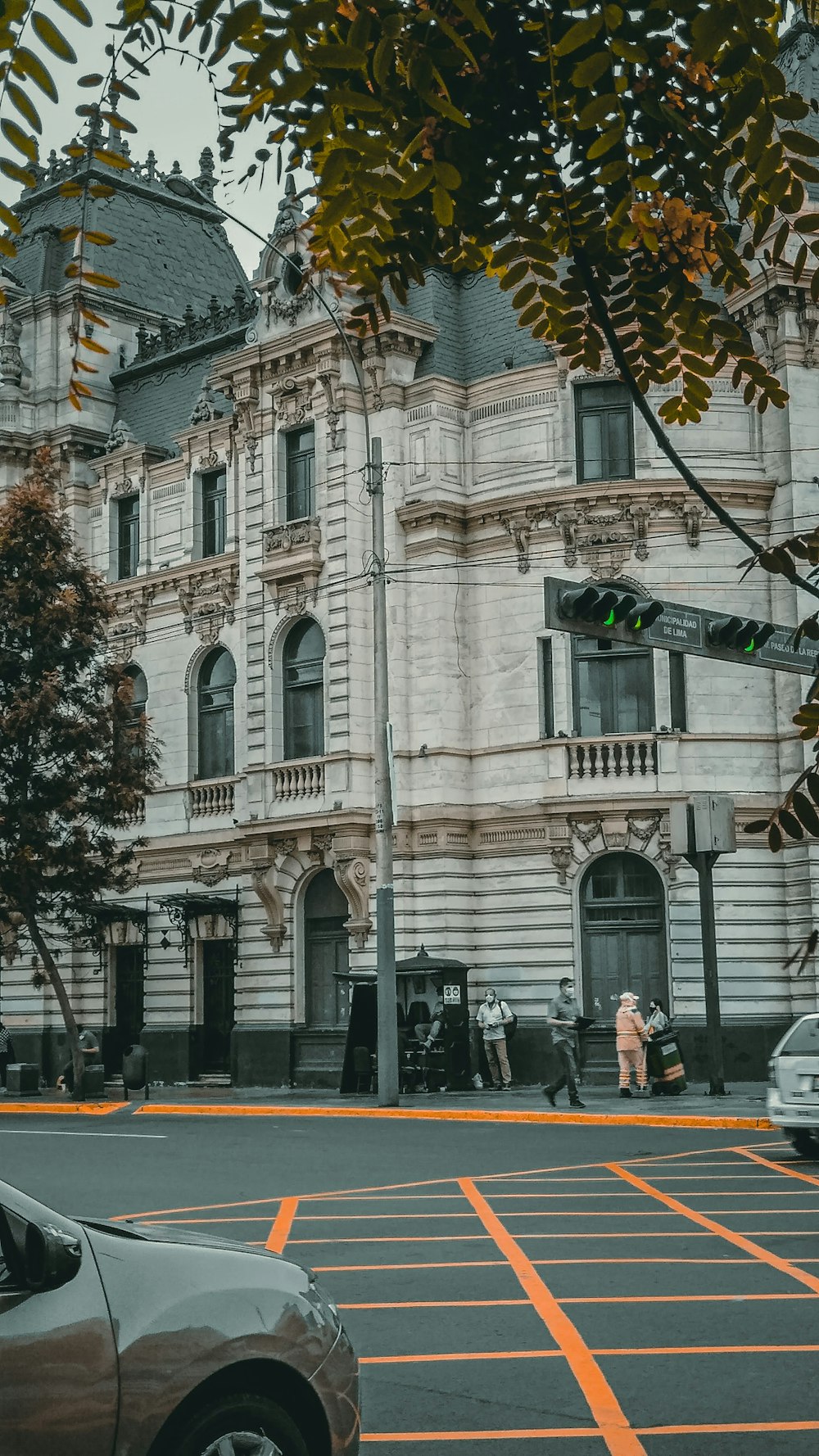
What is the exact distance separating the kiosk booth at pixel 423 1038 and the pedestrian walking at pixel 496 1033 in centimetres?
34

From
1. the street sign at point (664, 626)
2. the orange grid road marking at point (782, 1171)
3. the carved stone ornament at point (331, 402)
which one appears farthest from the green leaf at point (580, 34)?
the carved stone ornament at point (331, 402)

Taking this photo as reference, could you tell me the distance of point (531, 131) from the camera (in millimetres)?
4145

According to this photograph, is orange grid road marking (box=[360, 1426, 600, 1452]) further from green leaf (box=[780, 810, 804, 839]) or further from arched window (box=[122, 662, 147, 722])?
arched window (box=[122, 662, 147, 722])

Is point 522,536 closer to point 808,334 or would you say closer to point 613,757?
point 613,757

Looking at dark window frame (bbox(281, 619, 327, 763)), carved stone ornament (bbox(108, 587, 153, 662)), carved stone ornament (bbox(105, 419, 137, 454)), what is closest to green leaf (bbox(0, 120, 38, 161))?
dark window frame (bbox(281, 619, 327, 763))

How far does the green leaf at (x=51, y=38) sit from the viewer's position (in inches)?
145

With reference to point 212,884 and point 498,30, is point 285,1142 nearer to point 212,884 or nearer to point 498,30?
point 212,884

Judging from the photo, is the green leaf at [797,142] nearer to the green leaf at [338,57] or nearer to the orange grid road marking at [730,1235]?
the green leaf at [338,57]

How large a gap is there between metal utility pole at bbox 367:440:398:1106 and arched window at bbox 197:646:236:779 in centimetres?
1002

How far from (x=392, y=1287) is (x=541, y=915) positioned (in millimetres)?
20649

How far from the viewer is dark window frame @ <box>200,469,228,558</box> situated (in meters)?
37.6

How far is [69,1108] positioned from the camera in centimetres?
2917

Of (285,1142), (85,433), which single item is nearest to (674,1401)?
(285,1142)

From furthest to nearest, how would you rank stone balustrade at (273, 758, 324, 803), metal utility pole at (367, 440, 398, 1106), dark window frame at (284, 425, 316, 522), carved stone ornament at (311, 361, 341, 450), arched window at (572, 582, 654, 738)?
dark window frame at (284, 425, 316, 522) → carved stone ornament at (311, 361, 341, 450) → stone balustrade at (273, 758, 324, 803) → arched window at (572, 582, 654, 738) → metal utility pole at (367, 440, 398, 1106)
